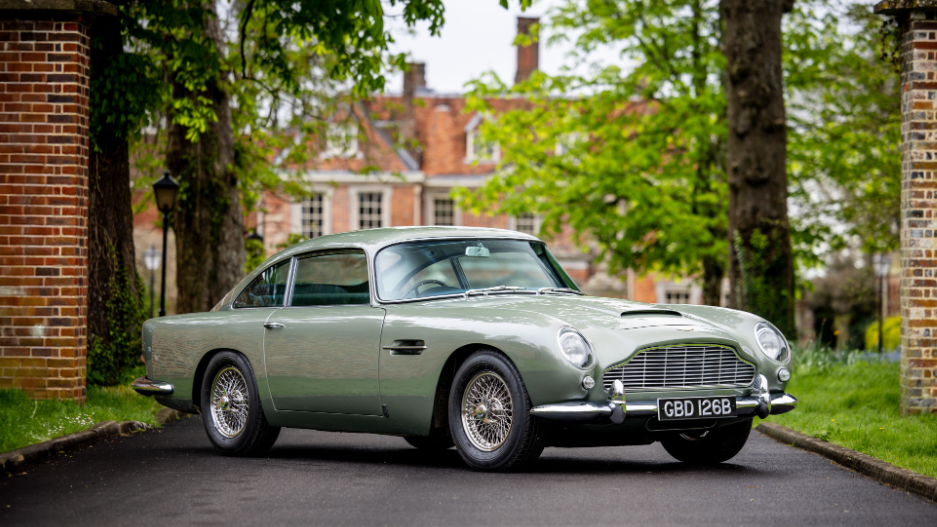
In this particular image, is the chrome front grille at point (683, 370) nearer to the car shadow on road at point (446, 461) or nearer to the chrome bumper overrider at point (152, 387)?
the car shadow on road at point (446, 461)

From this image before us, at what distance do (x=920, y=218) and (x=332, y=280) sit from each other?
4.78 meters

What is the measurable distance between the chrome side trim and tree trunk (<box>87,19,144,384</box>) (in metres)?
6.65

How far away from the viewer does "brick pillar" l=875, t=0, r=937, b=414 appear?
9.40m

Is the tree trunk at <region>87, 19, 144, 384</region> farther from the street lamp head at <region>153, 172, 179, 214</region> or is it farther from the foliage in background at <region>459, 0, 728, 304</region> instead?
the foliage in background at <region>459, 0, 728, 304</region>

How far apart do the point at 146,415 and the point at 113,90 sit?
3373 mm

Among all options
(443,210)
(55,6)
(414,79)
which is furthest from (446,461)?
(414,79)

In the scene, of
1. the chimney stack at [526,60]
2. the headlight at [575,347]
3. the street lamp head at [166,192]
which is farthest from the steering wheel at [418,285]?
the chimney stack at [526,60]

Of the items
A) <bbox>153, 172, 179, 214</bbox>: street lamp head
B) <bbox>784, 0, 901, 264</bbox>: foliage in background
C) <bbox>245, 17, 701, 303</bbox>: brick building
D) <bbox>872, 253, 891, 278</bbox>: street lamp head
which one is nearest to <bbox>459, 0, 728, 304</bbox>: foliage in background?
<bbox>784, 0, 901, 264</bbox>: foliage in background

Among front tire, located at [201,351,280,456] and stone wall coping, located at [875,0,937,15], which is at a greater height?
stone wall coping, located at [875,0,937,15]

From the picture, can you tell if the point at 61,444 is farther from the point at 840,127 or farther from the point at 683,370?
the point at 840,127

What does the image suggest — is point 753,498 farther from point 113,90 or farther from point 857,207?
point 857,207

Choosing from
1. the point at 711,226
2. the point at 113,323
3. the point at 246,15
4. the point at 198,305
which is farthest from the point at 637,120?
the point at 113,323

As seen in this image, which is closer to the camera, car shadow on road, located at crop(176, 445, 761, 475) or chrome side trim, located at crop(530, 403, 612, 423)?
chrome side trim, located at crop(530, 403, 612, 423)

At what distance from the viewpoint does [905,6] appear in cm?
945
